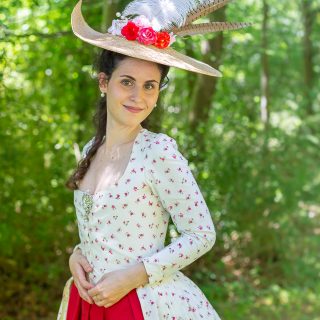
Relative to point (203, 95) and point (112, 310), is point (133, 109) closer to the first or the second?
point (112, 310)

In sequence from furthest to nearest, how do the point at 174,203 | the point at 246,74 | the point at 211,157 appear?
the point at 246,74 → the point at 211,157 → the point at 174,203

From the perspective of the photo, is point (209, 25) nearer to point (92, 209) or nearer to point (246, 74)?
point (92, 209)

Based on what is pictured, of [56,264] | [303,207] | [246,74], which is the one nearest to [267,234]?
[303,207]

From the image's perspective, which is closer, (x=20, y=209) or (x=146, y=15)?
(x=146, y=15)

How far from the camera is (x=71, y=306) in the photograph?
95.7 inches

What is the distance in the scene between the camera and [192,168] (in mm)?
4961

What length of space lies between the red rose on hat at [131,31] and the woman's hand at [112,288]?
807 millimetres

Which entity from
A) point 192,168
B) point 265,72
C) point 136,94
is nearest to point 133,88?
point 136,94

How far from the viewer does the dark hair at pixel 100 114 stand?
2.40 m

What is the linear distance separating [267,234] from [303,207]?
3.75 ft

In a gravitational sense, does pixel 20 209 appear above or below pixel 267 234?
above

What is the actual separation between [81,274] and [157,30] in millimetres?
896

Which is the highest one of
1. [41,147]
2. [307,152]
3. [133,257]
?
[133,257]

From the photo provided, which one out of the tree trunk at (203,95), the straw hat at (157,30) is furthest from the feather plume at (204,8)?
the tree trunk at (203,95)
